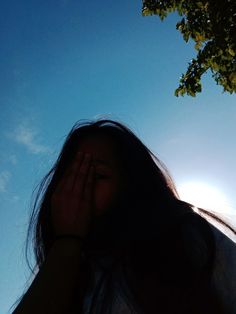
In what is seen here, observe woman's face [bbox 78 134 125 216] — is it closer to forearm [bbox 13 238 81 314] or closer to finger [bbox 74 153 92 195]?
finger [bbox 74 153 92 195]

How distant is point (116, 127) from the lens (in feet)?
8.15

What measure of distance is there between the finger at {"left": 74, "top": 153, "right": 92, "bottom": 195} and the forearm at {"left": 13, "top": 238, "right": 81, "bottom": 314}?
277 mm

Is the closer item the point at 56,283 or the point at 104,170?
the point at 56,283

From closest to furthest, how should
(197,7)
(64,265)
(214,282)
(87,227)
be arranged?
(214,282) → (64,265) → (87,227) → (197,7)

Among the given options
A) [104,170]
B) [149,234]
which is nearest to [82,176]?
[104,170]

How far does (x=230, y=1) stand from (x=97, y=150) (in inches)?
265

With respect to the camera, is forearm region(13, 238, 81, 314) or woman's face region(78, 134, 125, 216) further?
woman's face region(78, 134, 125, 216)

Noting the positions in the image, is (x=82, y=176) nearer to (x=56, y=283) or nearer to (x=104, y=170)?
(x=104, y=170)

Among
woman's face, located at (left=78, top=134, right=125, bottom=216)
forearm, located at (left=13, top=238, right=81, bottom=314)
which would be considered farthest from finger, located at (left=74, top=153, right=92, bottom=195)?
forearm, located at (left=13, top=238, right=81, bottom=314)

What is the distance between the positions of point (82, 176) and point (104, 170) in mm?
135

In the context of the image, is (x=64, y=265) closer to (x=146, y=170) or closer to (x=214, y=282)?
(x=214, y=282)

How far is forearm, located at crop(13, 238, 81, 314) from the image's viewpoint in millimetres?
1516

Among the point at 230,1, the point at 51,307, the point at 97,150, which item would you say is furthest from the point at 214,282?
the point at 230,1

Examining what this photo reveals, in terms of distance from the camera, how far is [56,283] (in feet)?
5.17
